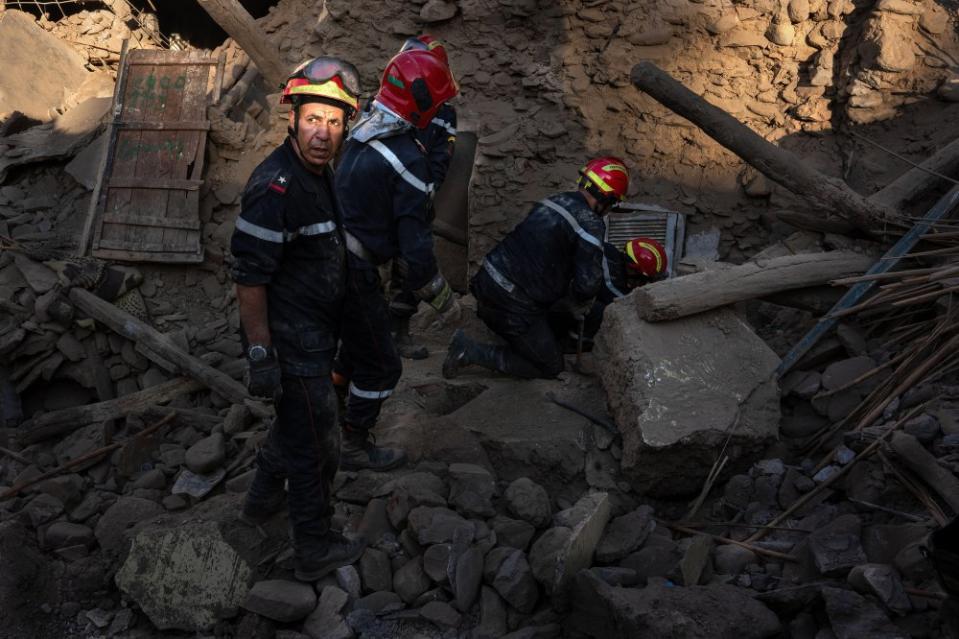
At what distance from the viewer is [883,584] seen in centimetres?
283

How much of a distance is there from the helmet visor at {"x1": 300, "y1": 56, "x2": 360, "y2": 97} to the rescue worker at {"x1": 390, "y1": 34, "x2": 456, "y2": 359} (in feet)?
6.90

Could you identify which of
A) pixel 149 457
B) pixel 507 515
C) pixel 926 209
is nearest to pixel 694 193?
pixel 926 209

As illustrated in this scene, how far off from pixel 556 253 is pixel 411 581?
248 cm

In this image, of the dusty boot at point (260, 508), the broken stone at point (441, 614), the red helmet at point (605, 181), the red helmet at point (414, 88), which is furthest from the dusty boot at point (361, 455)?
the red helmet at point (605, 181)

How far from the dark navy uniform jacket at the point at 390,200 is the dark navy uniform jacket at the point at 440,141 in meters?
1.09

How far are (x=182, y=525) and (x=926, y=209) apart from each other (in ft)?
16.3

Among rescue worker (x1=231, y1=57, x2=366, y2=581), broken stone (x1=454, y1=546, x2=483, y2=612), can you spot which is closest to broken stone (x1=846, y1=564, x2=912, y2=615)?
broken stone (x1=454, y1=546, x2=483, y2=612)

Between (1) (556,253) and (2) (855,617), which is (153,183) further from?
(2) (855,617)

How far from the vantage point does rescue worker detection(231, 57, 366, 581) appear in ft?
9.84

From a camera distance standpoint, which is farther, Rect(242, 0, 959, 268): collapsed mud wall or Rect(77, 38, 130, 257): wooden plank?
Rect(77, 38, 130, 257): wooden plank

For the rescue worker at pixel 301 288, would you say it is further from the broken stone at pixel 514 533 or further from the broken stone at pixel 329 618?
the broken stone at pixel 514 533

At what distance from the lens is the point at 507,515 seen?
12.7ft

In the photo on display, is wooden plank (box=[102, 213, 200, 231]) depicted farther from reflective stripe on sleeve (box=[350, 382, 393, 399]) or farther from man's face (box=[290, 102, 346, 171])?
man's face (box=[290, 102, 346, 171])

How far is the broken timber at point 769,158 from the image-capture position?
4.89 metres
